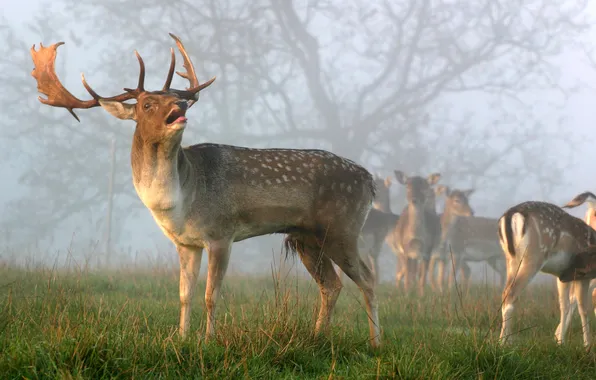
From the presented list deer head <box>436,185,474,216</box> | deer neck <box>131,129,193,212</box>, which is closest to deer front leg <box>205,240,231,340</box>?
deer neck <box>131,129,193,212</box>

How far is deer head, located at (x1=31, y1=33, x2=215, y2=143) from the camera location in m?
4.61

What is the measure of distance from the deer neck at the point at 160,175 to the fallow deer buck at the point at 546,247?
130 inches

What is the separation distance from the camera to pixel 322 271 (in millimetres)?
5512

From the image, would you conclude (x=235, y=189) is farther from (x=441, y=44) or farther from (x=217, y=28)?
(x=441, y=44)

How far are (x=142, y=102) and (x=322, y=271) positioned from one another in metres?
2.08

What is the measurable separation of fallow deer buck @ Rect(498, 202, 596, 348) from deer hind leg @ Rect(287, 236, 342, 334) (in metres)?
1.77

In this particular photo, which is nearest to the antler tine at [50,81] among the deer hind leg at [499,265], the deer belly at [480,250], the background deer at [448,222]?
the background deer at [448,222]

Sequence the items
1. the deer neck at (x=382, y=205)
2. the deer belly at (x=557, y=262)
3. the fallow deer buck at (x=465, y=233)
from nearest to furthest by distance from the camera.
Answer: the deer belly at (x=557, y=262) → the fallow deer buck at (x=465, y=233) → the deer neck at (x=382, y=205)

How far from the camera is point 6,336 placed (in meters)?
3.55

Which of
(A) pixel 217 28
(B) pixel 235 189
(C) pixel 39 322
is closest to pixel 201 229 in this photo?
(B) pixel 235 189

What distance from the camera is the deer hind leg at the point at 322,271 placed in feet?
17.6

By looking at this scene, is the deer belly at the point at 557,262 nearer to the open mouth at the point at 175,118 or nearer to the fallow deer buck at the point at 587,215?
the fallow deer buck at the point at 587,215

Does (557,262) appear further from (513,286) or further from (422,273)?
(422,273)

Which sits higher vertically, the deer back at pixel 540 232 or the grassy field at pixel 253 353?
the deer back at pixel 540 232
